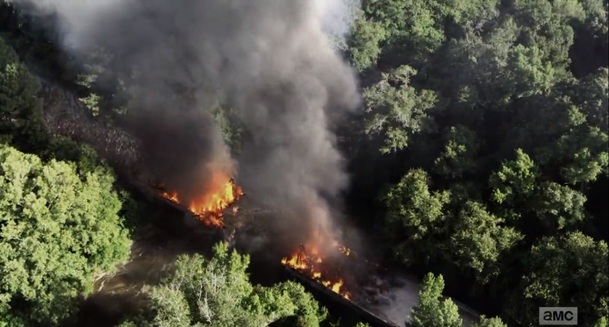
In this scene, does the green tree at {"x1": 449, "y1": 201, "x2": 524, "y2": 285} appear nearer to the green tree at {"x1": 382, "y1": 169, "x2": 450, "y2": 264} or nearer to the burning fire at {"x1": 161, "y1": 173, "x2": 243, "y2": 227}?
the green tree at {"x1": 382, "y1": 169, "x2": 450, "y2": 264}

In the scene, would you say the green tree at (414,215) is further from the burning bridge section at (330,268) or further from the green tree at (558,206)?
the green tree at (558,206)

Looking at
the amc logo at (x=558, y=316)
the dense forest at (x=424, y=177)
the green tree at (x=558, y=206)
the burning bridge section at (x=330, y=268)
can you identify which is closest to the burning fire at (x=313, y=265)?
the burning bridge section at (x=330, y=268)

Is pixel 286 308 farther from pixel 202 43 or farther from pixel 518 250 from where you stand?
pixel 202 43

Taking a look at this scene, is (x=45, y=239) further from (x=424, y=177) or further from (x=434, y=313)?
(x=424, y=177)

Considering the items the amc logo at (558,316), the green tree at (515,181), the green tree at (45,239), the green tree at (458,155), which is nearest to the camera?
the amc logo at (558,316)

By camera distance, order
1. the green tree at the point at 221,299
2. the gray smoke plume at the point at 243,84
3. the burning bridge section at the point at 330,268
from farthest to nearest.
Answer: the gray smoke plume at the point at 243,84 < the burning bridge section at the point at 330,268 < the green tree at the point at 221,299

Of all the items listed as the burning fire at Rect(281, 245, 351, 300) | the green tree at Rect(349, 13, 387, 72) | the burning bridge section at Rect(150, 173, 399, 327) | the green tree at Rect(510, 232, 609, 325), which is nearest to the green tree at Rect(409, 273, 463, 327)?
the green tree at Rect(510, 232, 609, 325)
